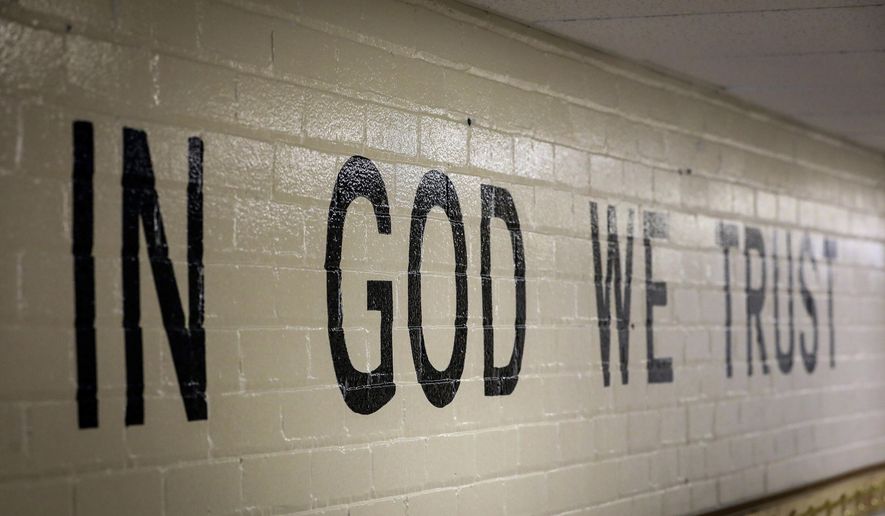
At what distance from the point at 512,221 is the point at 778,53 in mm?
1426

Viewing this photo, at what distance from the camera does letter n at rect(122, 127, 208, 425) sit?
2682 millimetres

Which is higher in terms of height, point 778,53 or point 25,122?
point 778,53

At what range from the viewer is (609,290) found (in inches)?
176

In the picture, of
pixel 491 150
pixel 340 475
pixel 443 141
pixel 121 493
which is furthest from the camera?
pixel 491 150

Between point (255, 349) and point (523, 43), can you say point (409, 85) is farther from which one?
point (255, 349)

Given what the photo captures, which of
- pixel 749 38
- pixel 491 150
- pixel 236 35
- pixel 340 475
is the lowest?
pixel 340 475

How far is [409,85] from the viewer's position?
3.54m

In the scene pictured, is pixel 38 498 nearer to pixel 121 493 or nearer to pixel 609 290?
pixel 121 493

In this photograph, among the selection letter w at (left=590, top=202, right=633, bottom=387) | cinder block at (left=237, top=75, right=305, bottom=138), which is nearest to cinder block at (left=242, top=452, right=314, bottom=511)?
cinder block at (left=237, top=75, right=305, bottom=138)

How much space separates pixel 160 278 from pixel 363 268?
2.45 feet

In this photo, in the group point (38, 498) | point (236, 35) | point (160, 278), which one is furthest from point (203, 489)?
point (236, 35)

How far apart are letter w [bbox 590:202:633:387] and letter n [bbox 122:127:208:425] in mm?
2005

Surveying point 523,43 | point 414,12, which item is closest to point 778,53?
point 523,43

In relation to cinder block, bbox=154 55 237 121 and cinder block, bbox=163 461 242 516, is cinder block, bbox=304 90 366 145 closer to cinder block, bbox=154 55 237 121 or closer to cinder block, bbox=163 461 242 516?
cinder block, bbox=154 55 237 121
